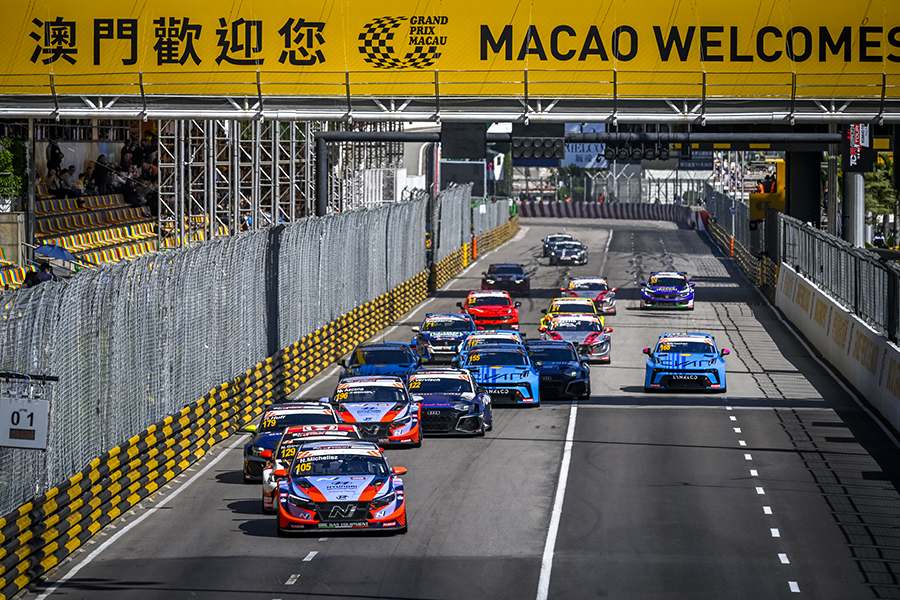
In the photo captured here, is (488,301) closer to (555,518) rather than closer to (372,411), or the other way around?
(372,411)

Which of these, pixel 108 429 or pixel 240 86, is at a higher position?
pixel 240 86

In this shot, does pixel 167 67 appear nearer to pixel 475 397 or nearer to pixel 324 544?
pixel 475 397

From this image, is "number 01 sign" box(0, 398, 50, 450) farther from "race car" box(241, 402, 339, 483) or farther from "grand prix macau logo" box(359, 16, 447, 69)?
"grand prix macau logo" box(359, 16, 447, 69)

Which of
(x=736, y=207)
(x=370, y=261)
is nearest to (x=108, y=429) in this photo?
(x=370, y=261)

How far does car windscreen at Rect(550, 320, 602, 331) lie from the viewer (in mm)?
37469

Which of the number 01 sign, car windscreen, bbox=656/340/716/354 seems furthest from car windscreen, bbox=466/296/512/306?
the number 01 sign

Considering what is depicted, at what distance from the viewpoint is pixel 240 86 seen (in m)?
31.4

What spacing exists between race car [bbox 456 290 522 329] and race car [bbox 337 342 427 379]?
37.3 ft

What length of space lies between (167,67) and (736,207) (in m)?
50.5

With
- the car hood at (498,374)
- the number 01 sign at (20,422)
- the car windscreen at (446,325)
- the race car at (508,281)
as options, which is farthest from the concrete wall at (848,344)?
the number 01 sign at (20,422)

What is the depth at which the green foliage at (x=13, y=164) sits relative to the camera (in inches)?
1508

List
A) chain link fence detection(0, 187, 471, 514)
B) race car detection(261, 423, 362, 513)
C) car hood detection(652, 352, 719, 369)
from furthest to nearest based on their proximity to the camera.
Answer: car hood detection(652, 352, 719, 369)
race car detection(261, 423, 362, 513)
chain link fence detection(0, 187, 471, 514)

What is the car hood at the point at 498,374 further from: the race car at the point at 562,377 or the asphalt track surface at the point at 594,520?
the race car at the point at 562,377

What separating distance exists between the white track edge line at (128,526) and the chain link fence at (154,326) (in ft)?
3.44
